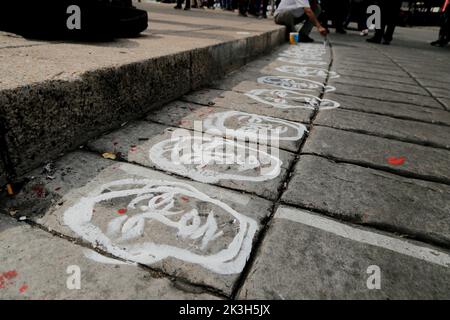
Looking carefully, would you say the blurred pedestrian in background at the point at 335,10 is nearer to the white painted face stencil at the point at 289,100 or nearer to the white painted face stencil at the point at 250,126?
the white painted face stencil at the point at 289,100

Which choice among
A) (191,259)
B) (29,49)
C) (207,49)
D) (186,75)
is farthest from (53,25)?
(191,259)

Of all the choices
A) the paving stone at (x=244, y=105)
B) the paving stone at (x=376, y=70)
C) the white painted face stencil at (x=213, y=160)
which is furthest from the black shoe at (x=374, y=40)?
the white painted face stencil at (x=213, y=160)

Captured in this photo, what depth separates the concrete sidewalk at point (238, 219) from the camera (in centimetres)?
90

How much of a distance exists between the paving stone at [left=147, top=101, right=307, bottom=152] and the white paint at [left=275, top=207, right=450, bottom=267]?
618mm

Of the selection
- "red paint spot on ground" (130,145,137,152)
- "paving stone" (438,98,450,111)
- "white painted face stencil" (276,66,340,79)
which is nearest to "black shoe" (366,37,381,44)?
"white painted face stencil" (276,66,340,79)

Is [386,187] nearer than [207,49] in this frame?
Yes

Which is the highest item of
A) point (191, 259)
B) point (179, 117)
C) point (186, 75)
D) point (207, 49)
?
point (207, 49)

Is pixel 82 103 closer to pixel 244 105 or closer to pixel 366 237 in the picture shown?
pixel 244 105

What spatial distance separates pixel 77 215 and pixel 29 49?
1.31m

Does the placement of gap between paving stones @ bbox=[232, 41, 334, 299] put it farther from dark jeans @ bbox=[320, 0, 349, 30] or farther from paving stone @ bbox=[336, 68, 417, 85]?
dark jeans @ bbox=[320, 0, 349, 30]

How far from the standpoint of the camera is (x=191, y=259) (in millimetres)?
965

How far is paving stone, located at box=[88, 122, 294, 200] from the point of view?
1.38 meters

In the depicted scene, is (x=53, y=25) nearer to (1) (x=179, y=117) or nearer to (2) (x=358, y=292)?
(1) (x=179, y=117)

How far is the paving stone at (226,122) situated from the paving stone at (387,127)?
1.10 ft
